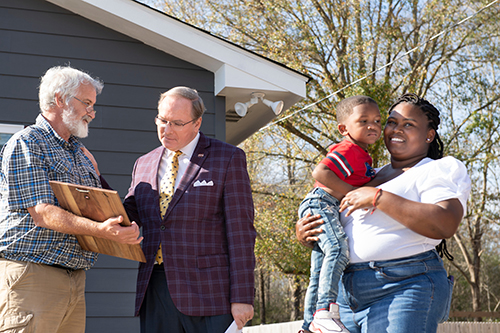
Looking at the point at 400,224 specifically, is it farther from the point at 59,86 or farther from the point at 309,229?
the point at 59,86

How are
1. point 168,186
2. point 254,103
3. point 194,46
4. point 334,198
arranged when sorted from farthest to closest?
point 254,103 → point 194,46 → point 168,186 → point 334,198

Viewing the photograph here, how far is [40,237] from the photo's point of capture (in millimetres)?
2363

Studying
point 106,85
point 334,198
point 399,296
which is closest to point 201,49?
point 106,85

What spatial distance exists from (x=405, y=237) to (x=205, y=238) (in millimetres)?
1004

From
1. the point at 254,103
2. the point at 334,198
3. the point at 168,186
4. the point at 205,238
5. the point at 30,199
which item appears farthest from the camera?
the point at 254,103

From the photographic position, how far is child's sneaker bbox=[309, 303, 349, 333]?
2041mm

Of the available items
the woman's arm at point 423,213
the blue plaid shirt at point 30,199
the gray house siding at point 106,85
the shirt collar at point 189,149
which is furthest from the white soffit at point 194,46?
the woman's arm at point 423,213

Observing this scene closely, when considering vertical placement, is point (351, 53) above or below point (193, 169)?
above

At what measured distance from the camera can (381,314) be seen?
198cm

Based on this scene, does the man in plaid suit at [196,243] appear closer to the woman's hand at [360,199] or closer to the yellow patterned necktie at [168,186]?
the yellow patterned necktie at [168,186]

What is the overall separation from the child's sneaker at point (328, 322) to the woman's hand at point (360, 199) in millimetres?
418

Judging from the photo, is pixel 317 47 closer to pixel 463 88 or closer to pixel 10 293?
pixel 463 88

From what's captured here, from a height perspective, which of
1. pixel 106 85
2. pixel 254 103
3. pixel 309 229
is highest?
pixel 106 85

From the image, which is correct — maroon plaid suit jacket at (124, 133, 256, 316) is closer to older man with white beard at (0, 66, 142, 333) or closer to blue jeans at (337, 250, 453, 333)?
older man with white beard at (0, 66, 142, 333)
